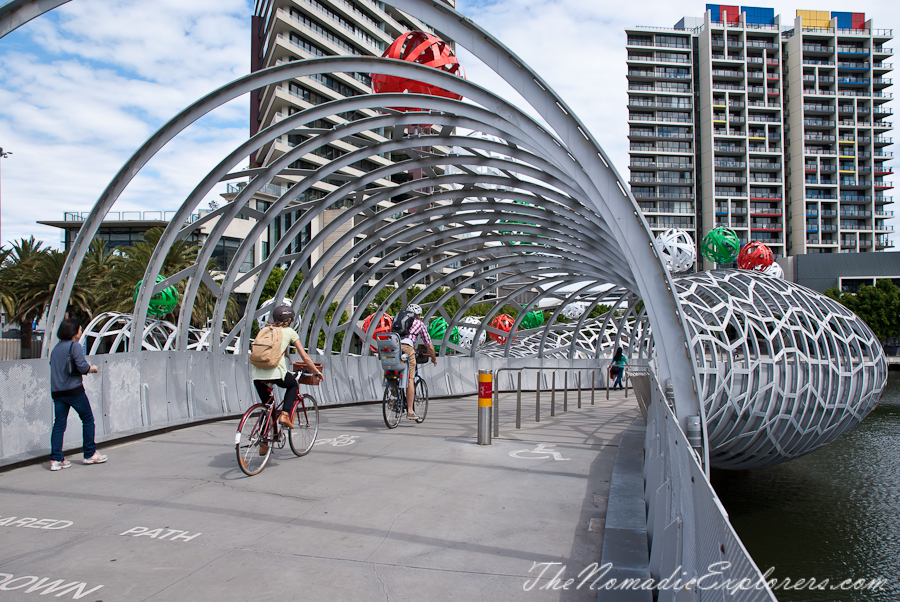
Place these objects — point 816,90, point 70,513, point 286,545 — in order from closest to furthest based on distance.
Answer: point 286,545 → point 70,513 → point 816,90

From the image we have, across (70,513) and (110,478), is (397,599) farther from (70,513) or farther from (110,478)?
(110,478)

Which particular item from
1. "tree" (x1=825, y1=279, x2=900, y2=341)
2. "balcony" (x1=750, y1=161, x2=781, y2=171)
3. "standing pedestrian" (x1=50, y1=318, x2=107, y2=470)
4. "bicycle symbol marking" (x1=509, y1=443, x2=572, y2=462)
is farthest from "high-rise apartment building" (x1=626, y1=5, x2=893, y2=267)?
"standing pedestrian" (x1=50, y1=318, x2=107, y2=470)

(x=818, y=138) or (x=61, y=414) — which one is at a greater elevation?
(x=818, y=138)

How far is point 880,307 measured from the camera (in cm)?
5341

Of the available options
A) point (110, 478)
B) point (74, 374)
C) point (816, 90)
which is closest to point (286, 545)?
point (110, 478)

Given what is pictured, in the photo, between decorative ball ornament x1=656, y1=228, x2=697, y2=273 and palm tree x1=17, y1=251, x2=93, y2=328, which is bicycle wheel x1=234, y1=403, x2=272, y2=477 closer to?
decorative ball ornament x1=656, y1=228, x2=697, y2=273

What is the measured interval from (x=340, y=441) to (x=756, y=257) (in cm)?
1990

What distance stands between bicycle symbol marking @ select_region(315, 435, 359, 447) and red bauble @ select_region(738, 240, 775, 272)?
18.9 m

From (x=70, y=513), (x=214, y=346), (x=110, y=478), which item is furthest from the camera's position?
(x=214, y=346)

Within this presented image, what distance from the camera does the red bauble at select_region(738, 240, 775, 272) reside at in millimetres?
23594

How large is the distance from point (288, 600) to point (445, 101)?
703 centimetres

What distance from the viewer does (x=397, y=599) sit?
3.69 meters

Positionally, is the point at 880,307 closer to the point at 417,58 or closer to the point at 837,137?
the point at 837,137

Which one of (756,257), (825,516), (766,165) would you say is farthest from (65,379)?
(766,165)
